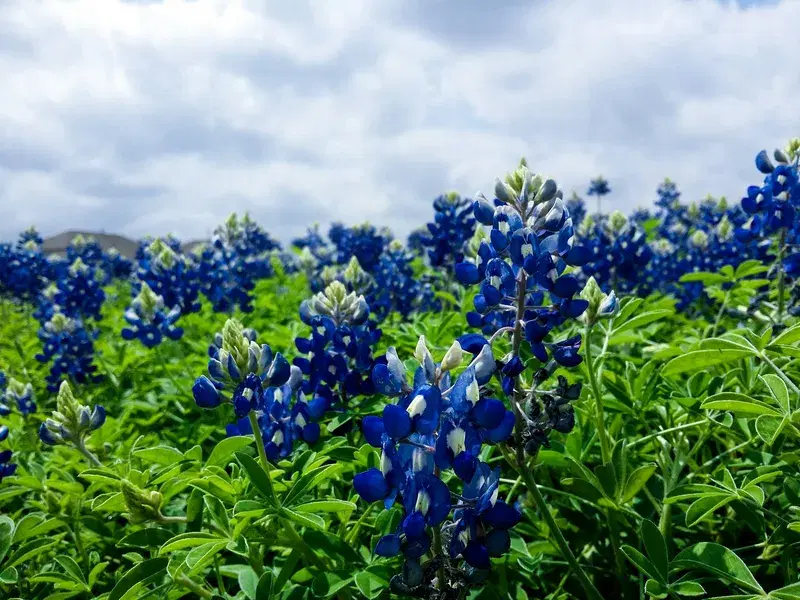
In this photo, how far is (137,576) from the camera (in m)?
1.75

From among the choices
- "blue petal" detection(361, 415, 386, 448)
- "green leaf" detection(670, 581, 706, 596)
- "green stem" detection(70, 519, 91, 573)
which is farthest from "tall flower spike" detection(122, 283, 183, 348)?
"green leaf" detection(670, 581, 706, 596)

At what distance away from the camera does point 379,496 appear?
Result: 141 cm

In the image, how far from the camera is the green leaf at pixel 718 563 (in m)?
1.54

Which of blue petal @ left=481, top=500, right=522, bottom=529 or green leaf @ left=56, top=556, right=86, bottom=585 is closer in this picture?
blue petal @ left=481, top=500, right=522, bottom=529

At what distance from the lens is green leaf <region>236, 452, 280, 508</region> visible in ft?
5.38

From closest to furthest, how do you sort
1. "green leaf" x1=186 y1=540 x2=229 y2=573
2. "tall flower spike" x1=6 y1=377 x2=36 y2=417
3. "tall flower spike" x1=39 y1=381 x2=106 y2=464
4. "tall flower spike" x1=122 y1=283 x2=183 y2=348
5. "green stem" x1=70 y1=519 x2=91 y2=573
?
1. "green leaf" x1=186 y1=540 x2=229 y2=573
2. "green stem" x1=70 y1=519 x2=91 y2=573
3. "tall flower spike" x1=39 y1=381 x2=106 y2=464
4. "tall flower spike" x1=6 y1=377 x2=36 y2=417
5. "tall flower spike" x1=122 y1=283 x2=183 y2=348

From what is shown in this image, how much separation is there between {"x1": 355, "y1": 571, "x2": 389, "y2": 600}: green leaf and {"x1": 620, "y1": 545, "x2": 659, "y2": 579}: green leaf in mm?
665

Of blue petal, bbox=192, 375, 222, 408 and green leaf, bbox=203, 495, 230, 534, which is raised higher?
blue petal, bbox=192, 375, 222, 408

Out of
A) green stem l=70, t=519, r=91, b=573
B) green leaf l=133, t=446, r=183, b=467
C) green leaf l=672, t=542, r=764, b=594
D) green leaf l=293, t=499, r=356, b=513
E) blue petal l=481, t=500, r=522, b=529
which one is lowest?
green stem l=70, t=519, r=91, b=573

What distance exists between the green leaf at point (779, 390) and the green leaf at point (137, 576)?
184 cm

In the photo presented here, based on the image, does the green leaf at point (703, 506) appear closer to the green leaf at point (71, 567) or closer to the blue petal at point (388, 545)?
the blue petal at point (388, 545)

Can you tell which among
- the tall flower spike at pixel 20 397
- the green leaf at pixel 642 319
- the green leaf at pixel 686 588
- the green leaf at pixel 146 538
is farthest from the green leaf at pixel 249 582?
the tall flower spike at pixel 20 397

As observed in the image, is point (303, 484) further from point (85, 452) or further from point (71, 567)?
point (85, 452)

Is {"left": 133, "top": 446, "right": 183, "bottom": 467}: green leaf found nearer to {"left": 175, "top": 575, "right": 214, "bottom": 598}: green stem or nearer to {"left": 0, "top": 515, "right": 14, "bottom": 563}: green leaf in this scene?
{"left": 175, "top": 575, "right": 214, "bottom": 598}: green stem
